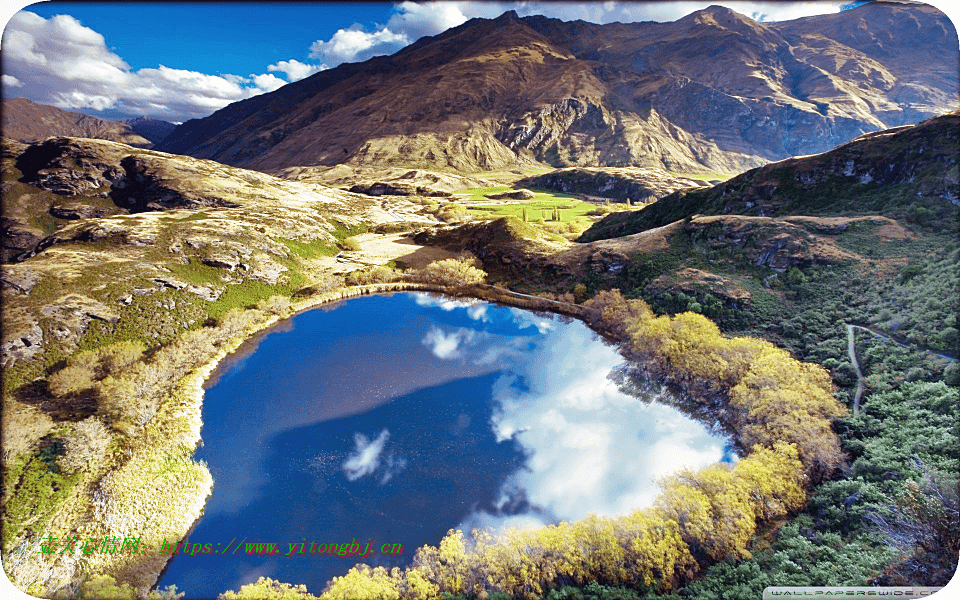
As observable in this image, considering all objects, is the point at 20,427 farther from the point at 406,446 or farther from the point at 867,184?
the point at 867,184

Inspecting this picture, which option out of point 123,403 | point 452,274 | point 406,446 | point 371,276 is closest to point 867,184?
point 452,274

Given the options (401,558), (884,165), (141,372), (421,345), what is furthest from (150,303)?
(884,165)

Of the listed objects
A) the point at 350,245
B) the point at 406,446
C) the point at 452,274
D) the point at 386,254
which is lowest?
the point at 406,446

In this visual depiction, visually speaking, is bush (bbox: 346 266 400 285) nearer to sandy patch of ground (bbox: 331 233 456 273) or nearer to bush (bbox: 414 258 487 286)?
bush (bbox: 414 258 487 286)

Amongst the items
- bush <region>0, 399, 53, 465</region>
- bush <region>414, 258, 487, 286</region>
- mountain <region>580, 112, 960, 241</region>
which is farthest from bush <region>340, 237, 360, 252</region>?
mountain <region>580, 112, 960, 241</region>

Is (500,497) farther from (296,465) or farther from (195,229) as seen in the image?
(195,229)

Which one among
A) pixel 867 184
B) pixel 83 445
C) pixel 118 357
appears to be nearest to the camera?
pixel 83 445

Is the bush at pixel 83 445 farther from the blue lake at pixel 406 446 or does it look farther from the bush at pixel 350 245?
the bush at pixel 350 245

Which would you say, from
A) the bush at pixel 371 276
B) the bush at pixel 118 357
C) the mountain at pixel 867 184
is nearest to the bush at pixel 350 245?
the bush at pixel 371 276
